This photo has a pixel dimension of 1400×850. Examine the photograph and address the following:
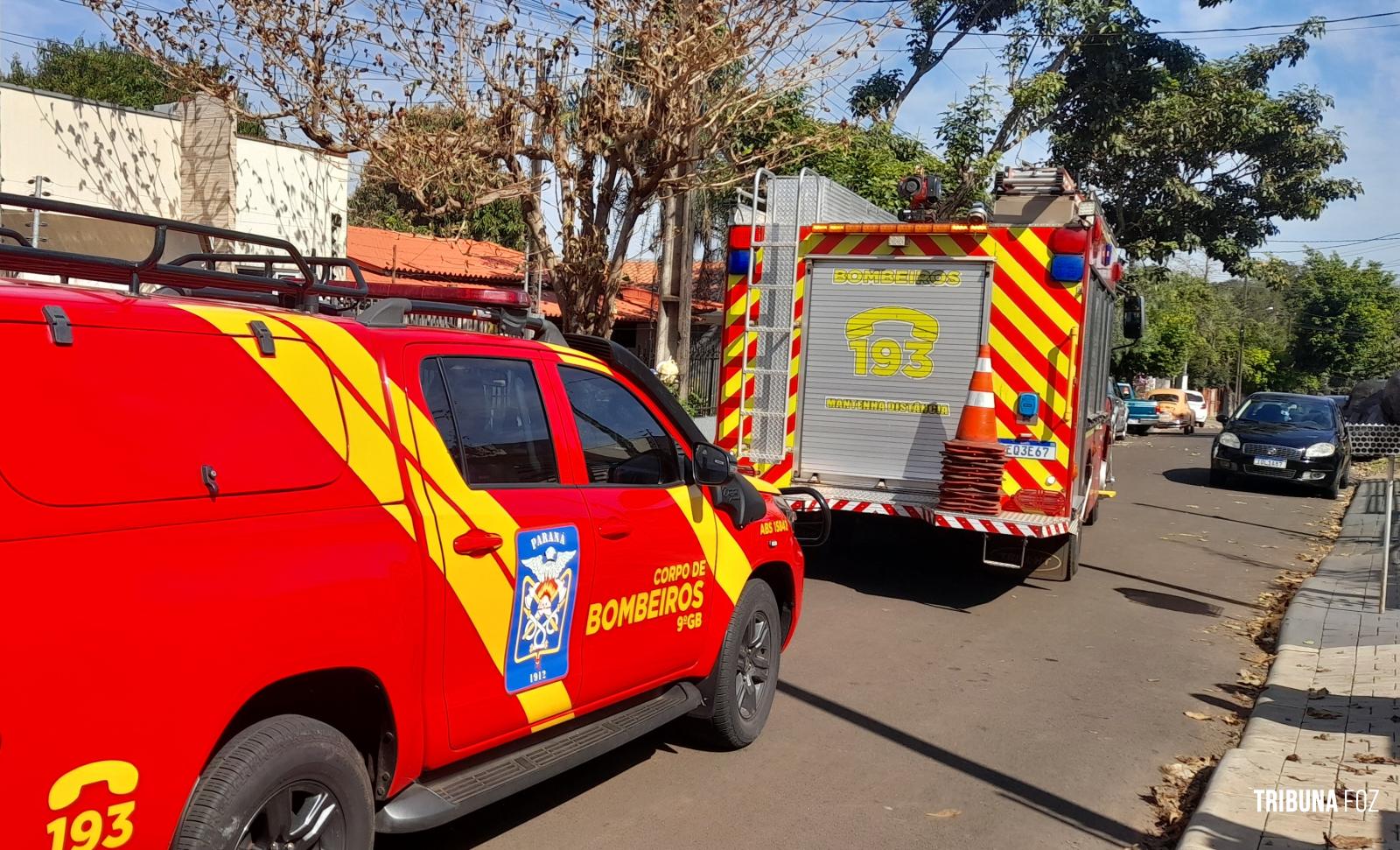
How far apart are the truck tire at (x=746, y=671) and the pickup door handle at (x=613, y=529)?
1038 millimetres

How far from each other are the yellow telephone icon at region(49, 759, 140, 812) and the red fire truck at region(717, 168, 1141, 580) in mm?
6486

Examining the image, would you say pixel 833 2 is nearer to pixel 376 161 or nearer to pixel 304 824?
pixel 376 161

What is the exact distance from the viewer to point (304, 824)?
3.13m

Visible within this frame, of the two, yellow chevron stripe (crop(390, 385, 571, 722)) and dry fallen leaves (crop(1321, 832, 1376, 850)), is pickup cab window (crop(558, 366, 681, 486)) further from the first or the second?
dry fallen leaves (crop(1321, 832, 1376, 850))

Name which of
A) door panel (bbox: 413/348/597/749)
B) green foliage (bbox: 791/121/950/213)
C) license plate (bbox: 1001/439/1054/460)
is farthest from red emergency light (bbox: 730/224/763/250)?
green foliage (bbox: 791/121/950/213)

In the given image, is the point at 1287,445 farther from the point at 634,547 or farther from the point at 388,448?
the point at 388,448

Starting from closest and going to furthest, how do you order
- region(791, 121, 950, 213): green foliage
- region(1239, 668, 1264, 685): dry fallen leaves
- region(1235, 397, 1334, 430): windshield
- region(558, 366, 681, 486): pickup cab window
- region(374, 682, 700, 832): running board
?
region(374, 682, 700, 832): running board < region(558, 366, 681, 486): pickup cab window < region(1239, 668, 1264, 685): dry fallen leaves < region(1235, 397, 1334, 430): windshield < region(791, 121, 950, 213): green foliage

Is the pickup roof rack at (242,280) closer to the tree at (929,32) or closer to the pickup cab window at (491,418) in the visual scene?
the pickup cab window at (491,418)

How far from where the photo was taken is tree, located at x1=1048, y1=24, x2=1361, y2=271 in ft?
87.7

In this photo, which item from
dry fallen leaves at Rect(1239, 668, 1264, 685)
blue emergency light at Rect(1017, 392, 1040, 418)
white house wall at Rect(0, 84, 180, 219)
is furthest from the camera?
white house wall at Rect(0, 84, 180, 219)

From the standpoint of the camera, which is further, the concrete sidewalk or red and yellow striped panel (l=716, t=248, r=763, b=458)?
red and yellow striped panel (l=716, t=248, r=763, b=458)

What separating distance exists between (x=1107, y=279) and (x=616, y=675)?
701 cm

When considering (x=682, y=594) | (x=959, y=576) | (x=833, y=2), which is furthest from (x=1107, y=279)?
(x=682, y=594)

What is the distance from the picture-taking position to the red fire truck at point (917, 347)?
8.45 metres
